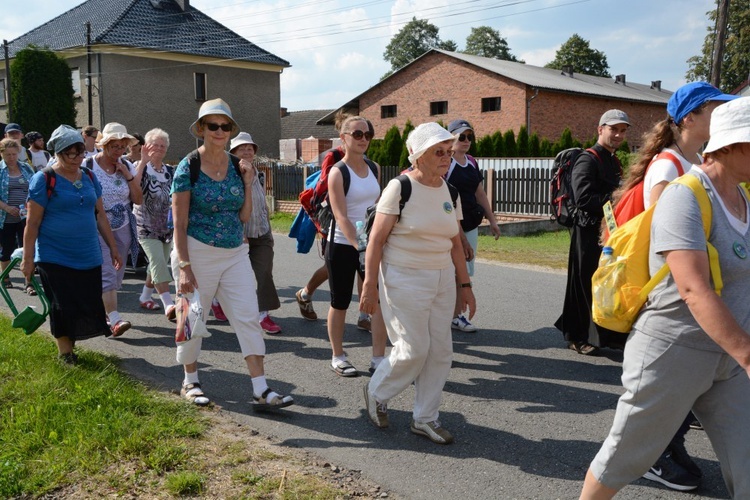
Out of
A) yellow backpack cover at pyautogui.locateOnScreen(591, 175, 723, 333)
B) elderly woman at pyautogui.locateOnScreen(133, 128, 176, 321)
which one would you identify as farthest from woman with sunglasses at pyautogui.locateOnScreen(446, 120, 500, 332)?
yellow backpack cover at pyautogui.locateOnScreen(591, 175, 723, 333)

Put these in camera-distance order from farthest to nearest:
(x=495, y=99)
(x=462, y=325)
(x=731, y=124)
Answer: (x=495, y=99)
(x=462, y=325)
(x=731, y=124)

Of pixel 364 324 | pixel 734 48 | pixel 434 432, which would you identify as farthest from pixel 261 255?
pixel 734 48

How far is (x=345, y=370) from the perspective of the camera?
5.46 m

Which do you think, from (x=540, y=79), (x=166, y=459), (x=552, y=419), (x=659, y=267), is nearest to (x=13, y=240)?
(x=166, y=459)

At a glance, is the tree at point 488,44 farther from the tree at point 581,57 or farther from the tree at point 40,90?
the tree at point 40,90

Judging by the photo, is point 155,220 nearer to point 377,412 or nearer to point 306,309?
point 306,309

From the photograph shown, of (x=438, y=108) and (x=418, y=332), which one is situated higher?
(x=438, y=108)

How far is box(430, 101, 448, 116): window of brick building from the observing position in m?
40.6

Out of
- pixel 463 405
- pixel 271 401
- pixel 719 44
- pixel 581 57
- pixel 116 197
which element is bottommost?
pixel 463 405

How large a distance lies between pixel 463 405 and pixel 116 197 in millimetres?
4333

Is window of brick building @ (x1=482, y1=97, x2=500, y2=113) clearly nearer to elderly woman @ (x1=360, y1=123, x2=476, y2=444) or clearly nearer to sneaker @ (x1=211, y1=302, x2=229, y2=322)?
sneaker @ (x1=211, y1=302, x2=229, y2=322)

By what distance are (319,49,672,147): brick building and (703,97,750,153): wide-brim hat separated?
34.3 metres

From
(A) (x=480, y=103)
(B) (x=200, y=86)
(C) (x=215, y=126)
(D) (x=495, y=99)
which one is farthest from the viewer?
(A) (x=480, y=103)

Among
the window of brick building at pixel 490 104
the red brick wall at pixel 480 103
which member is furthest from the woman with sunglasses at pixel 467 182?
the window of brick building at pixel 490 104
